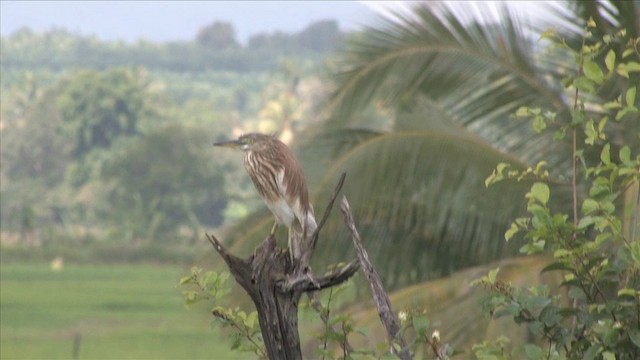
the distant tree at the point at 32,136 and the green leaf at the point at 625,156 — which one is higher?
the green leaf at the point at 625,156

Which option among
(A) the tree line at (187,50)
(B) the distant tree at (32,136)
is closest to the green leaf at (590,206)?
(B) the distant tree at (32,136)

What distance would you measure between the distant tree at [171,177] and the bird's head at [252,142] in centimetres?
2152

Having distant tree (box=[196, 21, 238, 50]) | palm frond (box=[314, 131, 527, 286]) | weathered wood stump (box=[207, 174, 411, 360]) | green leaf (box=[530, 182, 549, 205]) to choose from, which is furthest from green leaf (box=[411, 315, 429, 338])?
distant tree (box=[196, 21, 238, 50])

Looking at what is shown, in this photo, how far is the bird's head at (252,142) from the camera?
10.8 feet

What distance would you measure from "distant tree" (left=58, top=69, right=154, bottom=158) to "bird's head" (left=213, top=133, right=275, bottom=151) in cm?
2333

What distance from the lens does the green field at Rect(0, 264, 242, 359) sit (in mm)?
21000

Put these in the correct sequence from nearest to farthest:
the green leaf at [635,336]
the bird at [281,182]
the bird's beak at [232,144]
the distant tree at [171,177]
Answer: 1. the green leaf at [635,336]
2. the bird at [281,182]
3. the bird's beak at [232,144]
4. the distant tree at [171,177]

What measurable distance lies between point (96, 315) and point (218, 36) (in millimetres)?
12825

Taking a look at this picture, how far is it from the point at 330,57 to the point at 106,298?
56.5 feet

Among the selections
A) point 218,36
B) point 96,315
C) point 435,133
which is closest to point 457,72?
point 435,133

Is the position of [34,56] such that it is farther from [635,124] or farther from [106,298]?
[635,124]

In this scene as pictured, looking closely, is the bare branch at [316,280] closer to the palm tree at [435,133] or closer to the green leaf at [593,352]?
the green leaf at [593,352]

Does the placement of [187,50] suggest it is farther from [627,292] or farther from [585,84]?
[627,292]

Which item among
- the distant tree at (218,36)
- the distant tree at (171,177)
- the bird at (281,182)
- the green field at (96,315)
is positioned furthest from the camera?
the distant tree at (218,36)
